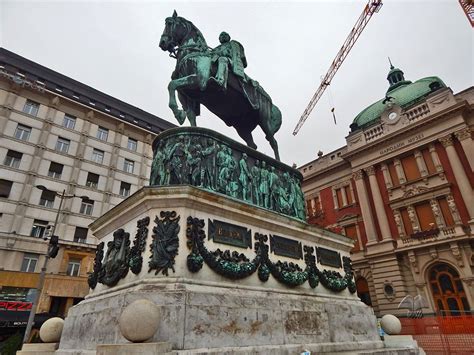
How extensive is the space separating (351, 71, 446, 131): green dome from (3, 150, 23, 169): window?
121 feet

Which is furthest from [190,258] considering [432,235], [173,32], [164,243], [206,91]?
[432,235]

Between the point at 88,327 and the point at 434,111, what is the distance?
32.2m

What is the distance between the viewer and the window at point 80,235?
3009cm

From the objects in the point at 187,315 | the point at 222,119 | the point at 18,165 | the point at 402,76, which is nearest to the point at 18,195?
the point at 18,165

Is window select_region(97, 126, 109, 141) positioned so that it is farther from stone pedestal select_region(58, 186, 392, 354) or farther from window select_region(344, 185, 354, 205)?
stone pedestal select_region(58, 186, 392, 354)

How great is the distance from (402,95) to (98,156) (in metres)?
36.0

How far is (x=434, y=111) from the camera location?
27891 millimetres

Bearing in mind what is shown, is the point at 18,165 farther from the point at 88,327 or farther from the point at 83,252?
the point at 88,327

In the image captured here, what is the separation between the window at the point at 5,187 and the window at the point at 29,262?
6.00 metres

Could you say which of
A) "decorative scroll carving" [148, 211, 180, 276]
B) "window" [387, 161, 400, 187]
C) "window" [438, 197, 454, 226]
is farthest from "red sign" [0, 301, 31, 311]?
"window" [438, 197, 454, 226]

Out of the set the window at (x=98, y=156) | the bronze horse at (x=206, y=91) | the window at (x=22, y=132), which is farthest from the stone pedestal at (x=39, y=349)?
the window at (x=98, y=156)

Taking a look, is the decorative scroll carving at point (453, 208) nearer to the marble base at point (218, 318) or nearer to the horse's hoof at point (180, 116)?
the marble base at point (218, 318)

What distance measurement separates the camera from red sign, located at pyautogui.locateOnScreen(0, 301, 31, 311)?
23.7 metres

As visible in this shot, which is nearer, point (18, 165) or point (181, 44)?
point (181, 44)
